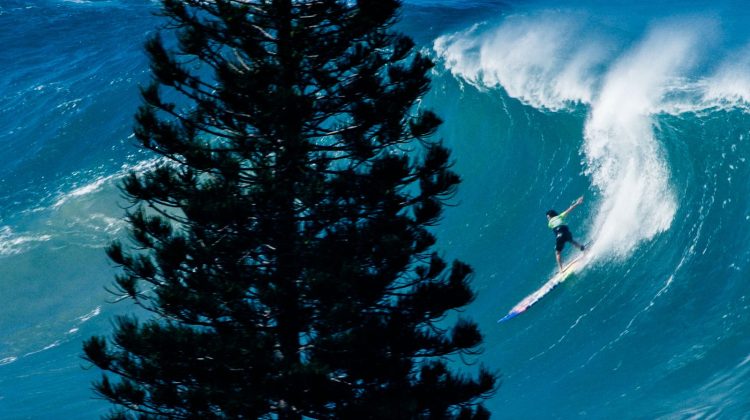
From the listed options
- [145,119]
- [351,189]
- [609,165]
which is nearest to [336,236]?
[351,189]

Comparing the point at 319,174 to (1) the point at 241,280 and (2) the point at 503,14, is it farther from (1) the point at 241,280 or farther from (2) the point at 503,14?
(2) the point at 503,14

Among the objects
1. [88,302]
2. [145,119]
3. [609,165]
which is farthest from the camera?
[88,302]

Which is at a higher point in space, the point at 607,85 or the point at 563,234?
the point at 607,85

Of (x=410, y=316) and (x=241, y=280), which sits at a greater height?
(x=241, y=280)

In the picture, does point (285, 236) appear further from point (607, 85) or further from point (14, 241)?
point (14, 241)

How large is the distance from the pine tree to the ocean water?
427 centimetres

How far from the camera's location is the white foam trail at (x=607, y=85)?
18672 millimetres

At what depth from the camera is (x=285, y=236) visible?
9.83m

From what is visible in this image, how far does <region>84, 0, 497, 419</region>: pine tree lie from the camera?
31.2 feet

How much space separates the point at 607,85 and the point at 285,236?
48.3 feet

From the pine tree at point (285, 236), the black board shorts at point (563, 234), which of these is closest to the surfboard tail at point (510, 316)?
the black board shorts at point (563, 234)

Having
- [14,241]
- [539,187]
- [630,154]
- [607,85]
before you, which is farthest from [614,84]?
[14,241]

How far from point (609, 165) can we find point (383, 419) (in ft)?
41.6

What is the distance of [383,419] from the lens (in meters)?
9.05
